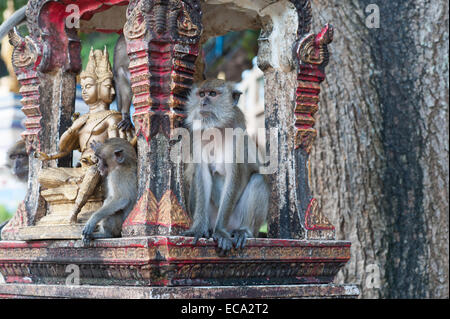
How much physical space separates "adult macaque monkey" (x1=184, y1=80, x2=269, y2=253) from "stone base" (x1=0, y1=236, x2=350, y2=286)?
1.13ft

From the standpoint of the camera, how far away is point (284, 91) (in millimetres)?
5168

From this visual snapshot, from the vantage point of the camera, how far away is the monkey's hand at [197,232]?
4325 mm

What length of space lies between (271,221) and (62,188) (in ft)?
5.15

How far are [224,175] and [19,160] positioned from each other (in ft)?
8.47

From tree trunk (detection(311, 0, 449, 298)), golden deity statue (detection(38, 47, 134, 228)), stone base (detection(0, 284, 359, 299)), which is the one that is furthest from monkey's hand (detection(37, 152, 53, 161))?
tree trunk (detection(311, 0, 449, 298))

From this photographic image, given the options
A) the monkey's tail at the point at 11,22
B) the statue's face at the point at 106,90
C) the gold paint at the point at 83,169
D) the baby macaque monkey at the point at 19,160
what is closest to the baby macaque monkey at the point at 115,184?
the gold paint at the point at 83,169

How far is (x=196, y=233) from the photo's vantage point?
4445mm

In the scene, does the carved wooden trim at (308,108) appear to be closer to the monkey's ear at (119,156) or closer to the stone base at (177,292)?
the stone base at (177,292)

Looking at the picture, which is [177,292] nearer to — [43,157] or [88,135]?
[88,135]

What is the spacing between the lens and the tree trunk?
22.9ft

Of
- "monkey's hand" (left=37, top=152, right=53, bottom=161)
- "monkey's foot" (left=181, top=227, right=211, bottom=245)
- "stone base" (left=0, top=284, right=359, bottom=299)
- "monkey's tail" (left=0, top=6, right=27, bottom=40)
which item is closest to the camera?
"stone base" (left=0, top=284, right=359, bottom=299)

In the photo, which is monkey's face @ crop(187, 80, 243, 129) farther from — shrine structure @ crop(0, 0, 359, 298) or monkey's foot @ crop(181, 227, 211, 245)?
monkey's foot @ crop(181, 227, 211, 245)

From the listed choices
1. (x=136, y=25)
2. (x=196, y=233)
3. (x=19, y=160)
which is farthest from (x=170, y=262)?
(x=19, y=160)
